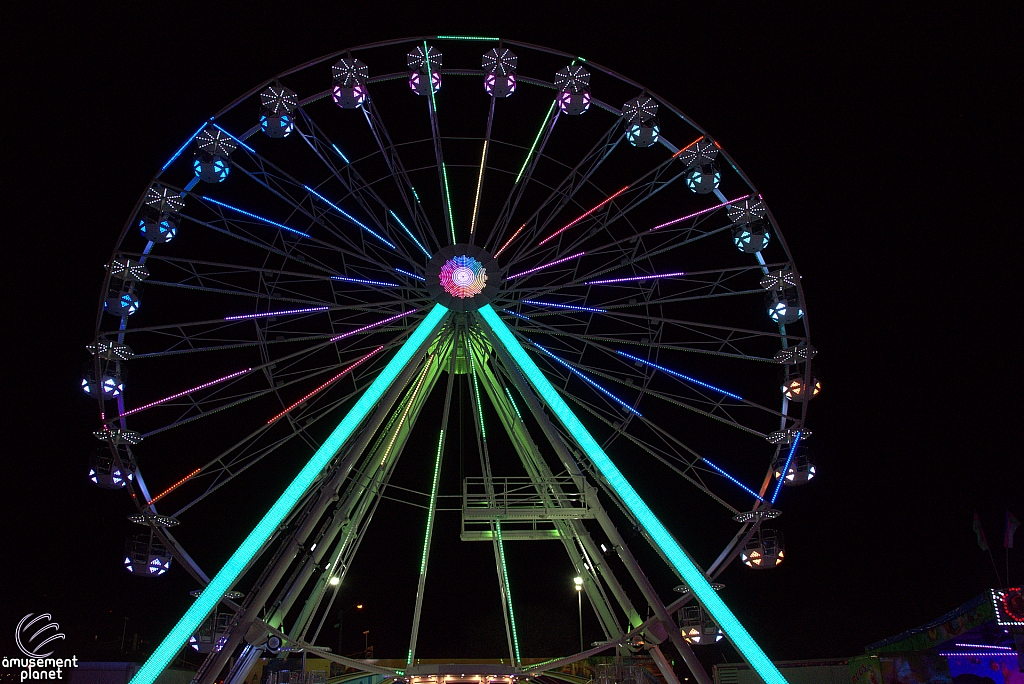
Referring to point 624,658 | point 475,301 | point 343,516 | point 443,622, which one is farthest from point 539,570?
point 475,301

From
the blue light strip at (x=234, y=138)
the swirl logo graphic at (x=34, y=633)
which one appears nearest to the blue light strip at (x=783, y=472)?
the blue light strip at (x=234, y=138)

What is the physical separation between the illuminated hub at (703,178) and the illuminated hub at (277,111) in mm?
8386

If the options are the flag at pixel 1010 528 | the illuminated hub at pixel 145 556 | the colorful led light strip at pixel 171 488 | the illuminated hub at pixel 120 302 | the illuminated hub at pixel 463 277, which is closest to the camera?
the colorful led light strip at pixel 171 488

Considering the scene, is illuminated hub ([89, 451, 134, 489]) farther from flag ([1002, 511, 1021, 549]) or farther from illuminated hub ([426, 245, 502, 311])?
flag ([1002, 511, 1021, 549])

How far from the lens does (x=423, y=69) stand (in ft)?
53.0

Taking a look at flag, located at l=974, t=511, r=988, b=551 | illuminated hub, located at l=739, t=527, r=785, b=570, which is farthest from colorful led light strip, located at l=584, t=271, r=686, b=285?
flag, located at l=974, t=511, r=988, b=551

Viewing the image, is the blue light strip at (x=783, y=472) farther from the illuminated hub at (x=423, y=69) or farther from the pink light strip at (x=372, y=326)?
the illuminated hub at (x=423, y=69)

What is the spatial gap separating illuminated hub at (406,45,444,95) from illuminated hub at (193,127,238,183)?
3.94 m

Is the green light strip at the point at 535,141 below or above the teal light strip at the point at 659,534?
above

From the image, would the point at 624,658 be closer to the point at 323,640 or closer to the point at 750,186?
the point at 750,186

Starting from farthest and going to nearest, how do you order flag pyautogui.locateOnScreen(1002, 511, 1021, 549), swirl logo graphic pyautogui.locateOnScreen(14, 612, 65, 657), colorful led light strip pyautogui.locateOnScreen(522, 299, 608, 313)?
flag pyautogui.locateOnScreen(1002, 511, 1021, 549) < swirl logo graphic pyautogui.locateOnScreen(14, 612, 65, 657) < colorful led light strip pyautogui.locateOnScreen(522, 299, 608, 313)

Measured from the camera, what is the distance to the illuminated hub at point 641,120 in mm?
16266

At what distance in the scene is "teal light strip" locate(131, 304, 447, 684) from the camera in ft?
34.6

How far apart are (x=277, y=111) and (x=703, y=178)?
8.89 metres
